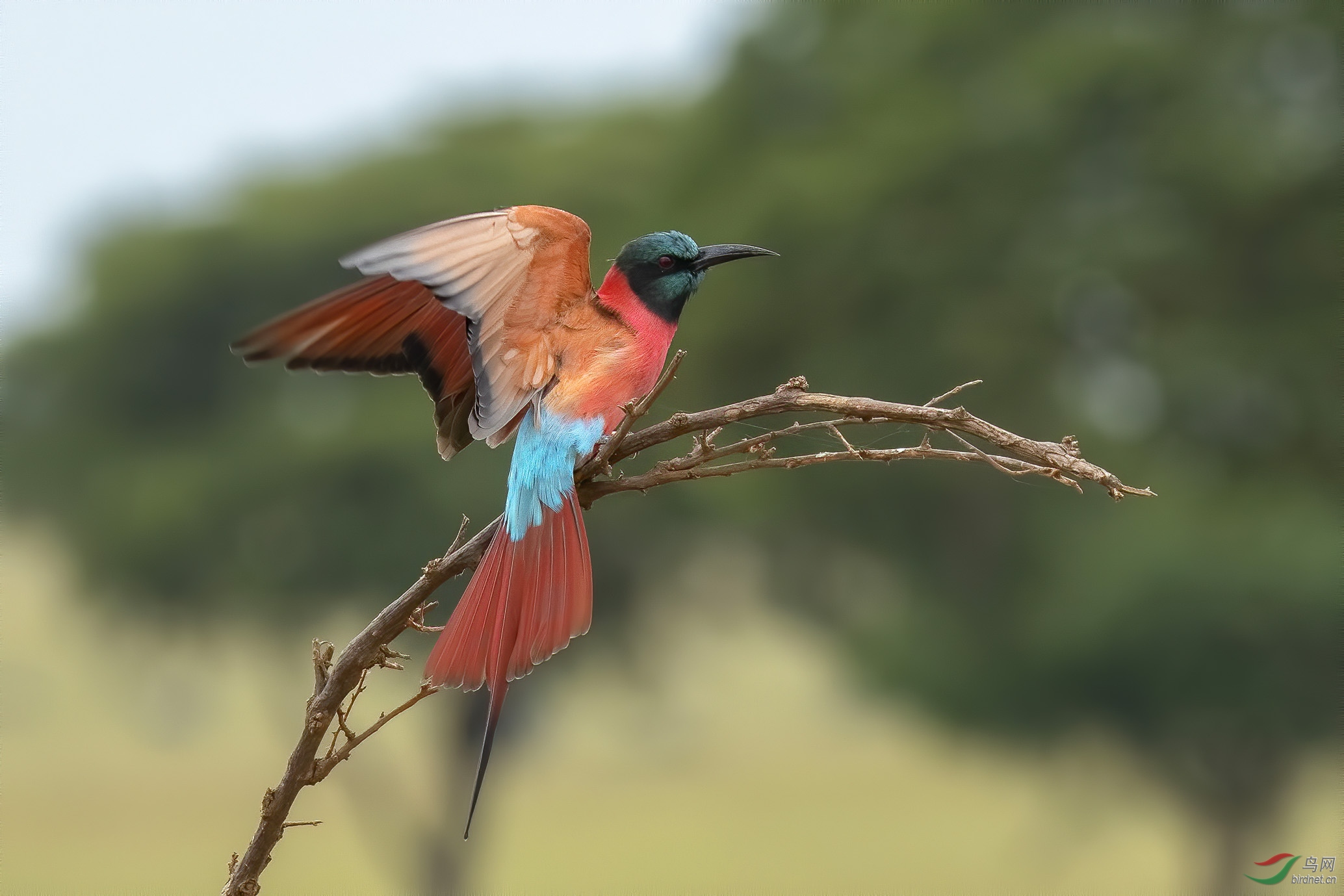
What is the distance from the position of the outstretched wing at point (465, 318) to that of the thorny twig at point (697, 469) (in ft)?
1.89

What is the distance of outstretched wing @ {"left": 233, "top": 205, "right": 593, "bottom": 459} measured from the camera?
242 cm

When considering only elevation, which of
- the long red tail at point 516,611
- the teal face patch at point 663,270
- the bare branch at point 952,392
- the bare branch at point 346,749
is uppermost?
the teal face patch at point 663,270

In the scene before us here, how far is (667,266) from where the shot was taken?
3002 millimetres

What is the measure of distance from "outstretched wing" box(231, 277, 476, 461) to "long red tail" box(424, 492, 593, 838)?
372 mm

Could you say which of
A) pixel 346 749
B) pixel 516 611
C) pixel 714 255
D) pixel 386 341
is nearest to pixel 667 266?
pixel 714 255

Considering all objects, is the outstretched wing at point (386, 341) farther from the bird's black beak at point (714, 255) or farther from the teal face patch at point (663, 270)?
the bird's black beak at point (714, 255)

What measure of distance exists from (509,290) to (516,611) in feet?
2.30

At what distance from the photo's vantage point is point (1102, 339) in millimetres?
13180

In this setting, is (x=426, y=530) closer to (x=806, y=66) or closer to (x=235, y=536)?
(x=235, y=536)

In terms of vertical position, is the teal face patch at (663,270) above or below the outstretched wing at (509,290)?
above

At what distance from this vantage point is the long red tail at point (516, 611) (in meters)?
2.17

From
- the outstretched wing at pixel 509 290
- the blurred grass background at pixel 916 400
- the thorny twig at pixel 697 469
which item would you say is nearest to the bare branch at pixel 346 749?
the thorny twig at pixel 697 469

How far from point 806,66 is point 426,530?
645 centimetres

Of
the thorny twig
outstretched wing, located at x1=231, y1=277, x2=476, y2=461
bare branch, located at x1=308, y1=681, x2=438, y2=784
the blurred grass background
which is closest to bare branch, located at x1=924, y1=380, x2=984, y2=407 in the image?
the thorny twig
